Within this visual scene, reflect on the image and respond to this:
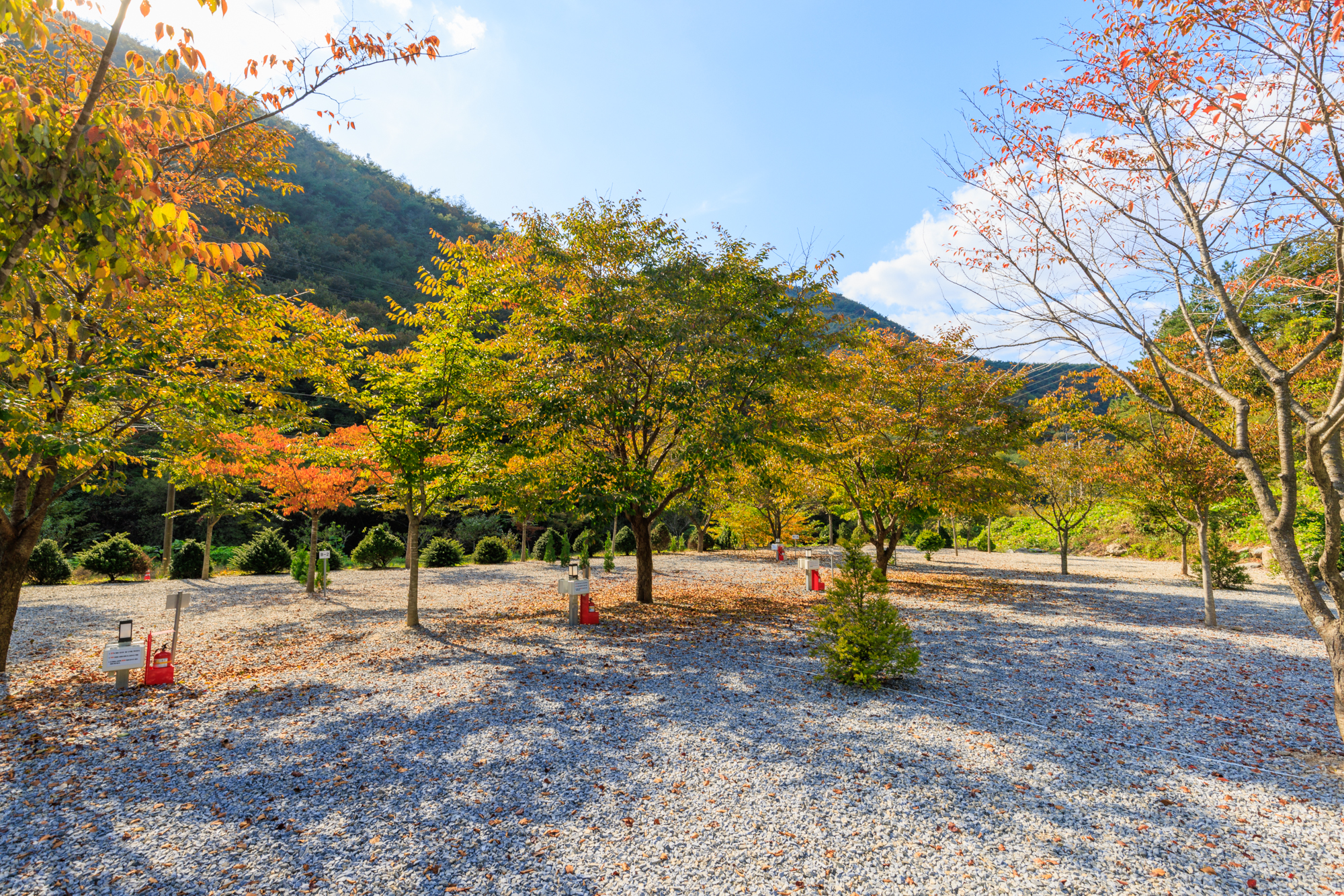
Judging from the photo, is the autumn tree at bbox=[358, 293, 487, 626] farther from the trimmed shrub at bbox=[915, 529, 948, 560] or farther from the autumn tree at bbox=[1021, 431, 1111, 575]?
the trimmed shrub at bbox=[915, 529, 948, 560]

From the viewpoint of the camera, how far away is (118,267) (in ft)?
7.30

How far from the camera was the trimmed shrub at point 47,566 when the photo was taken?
524 inches

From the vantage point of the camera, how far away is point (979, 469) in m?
11.8

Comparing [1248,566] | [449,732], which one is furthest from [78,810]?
[1248,566]

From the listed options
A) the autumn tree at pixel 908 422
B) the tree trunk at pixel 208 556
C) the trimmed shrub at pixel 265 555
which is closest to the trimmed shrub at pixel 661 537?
the autumn tree at pixel 908 422

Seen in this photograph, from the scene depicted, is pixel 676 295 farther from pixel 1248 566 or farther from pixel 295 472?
pixel 1248 566

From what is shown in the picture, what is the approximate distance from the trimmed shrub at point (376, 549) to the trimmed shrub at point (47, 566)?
20.4 ft

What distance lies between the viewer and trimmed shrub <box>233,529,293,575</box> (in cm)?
1603

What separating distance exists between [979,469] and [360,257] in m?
40.8

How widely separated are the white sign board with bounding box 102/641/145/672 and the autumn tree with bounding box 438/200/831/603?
486cm

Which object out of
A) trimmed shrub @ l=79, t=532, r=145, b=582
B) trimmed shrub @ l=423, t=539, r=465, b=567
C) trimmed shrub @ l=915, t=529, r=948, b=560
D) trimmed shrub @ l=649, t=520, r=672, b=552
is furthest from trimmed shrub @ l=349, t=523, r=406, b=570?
trimmed shrub @ l=915, t=529, r=948, b=560

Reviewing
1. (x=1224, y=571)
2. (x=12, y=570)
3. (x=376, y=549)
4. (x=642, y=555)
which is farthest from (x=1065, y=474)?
(x=12, y=570)

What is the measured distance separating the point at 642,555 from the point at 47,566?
14.2m

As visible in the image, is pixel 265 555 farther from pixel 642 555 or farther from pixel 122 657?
pixel 642 555
